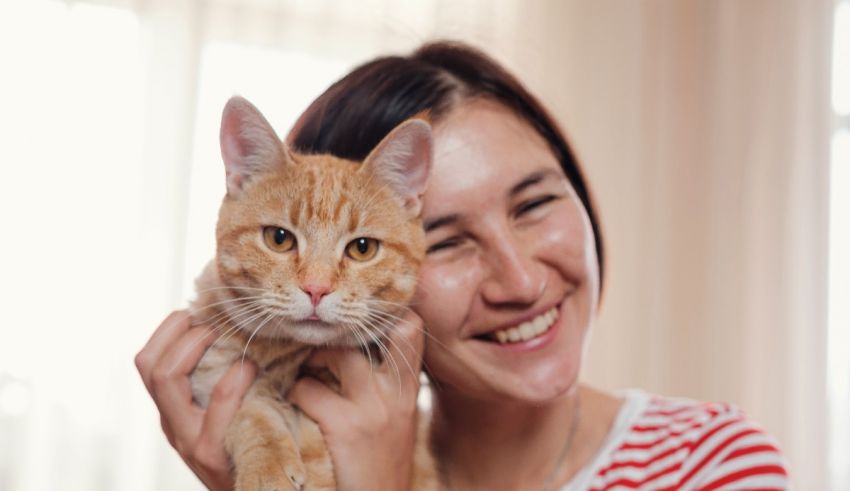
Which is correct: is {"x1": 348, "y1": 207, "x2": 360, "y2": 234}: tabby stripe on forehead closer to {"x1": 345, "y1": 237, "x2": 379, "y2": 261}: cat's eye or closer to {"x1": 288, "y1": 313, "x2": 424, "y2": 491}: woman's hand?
{"x1": 345, "y1": 237, "x2": 379, "y2": 261}: cat's eye

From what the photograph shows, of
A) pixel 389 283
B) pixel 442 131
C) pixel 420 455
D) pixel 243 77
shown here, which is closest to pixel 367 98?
pixel 442 131

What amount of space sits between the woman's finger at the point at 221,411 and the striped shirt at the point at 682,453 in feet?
2.32

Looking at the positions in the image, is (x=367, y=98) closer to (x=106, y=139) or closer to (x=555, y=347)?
(x=555, y=347)

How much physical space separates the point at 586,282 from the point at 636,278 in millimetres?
2512

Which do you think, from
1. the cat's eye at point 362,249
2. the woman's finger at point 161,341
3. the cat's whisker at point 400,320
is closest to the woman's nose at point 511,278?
the cat's whisker at point 400,320

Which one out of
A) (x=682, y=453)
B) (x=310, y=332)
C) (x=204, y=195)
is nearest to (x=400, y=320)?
(x=310, y=332)

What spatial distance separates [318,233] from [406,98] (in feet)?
1.39

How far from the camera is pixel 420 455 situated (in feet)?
5.32

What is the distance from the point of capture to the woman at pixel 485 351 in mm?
1362

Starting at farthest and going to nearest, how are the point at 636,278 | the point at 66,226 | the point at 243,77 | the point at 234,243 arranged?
the point at 636,278 → the point at 243,77 → the point at 66,226 → the point at 234,243

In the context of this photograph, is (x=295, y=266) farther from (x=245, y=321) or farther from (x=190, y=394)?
(x=190, y=394)

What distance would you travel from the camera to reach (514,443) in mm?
1704

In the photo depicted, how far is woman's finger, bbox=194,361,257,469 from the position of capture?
4.24 ft

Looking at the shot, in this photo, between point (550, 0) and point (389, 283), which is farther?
point (550, 0)
